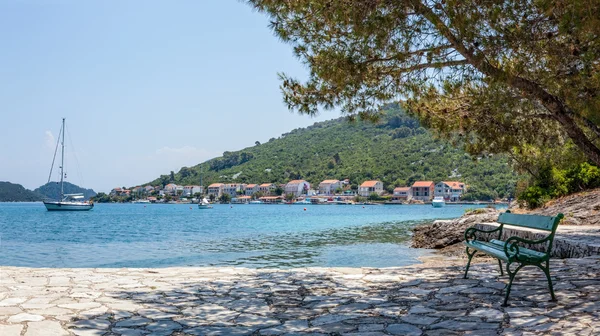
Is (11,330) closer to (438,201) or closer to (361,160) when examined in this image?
(438,201)

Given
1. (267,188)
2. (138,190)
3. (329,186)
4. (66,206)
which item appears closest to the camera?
(66,206)

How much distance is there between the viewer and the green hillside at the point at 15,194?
16950 cm

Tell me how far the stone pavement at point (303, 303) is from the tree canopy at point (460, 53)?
89.6 inches

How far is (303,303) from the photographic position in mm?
5500

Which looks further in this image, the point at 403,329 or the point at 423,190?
the point at 423,190

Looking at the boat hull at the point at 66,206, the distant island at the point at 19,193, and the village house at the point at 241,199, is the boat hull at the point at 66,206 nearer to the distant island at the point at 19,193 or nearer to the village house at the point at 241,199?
the village house at the point at 241,199

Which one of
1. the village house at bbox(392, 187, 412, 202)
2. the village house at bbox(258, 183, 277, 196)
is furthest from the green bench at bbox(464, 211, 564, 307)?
the village house at bbox(258, 183, 277, 196)

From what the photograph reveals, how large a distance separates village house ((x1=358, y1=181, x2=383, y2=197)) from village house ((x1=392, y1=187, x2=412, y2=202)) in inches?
117

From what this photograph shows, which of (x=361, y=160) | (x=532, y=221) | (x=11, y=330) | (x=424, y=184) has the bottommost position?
(x=11, y=330)

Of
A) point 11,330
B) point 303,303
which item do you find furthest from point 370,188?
point 11,330

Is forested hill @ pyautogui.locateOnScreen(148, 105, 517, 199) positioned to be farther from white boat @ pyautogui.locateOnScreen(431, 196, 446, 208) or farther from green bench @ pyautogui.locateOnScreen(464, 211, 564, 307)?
green bench @ pyautogui.locateOnScreen(464, 211, 564, 307)

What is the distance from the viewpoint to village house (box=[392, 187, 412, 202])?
96613mm

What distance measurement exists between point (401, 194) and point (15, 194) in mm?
134726

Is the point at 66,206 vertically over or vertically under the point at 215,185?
under
